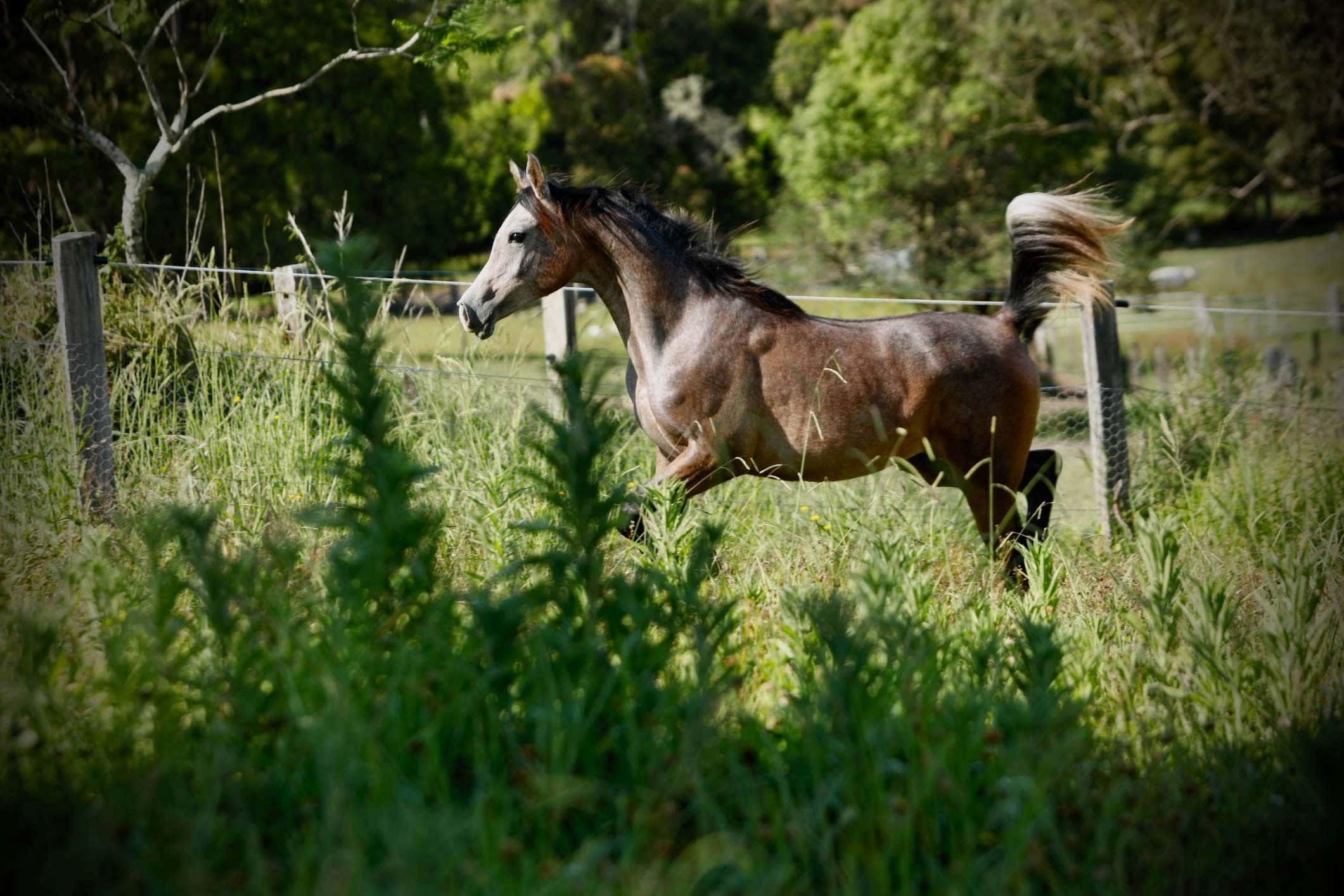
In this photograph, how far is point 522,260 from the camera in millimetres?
4969

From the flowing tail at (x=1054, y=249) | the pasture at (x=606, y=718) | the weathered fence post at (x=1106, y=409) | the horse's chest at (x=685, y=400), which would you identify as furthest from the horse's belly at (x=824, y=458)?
the weathered fence post at (x=1106, y=409)

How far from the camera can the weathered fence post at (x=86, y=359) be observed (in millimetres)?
5492

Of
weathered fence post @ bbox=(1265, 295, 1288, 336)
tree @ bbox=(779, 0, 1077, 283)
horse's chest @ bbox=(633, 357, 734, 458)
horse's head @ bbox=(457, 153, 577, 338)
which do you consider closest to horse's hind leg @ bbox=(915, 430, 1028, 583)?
horse's chest @ bbox=(633, 357, 734, 458)

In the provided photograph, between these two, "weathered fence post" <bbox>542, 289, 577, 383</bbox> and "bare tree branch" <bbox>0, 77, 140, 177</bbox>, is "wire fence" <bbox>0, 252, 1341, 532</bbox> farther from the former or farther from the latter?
"bare tree branch" <bbox>0, 77, 140, 177</bbox>

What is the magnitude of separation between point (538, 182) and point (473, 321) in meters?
0.65

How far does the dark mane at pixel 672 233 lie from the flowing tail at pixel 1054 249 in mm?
1183

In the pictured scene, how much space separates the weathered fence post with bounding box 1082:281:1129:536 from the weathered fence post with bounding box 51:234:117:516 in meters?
5.42

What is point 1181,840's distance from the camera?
282 cm

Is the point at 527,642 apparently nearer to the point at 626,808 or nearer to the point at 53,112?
the point at 626,808

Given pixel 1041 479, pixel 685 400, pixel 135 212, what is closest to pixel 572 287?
pixel 685 400

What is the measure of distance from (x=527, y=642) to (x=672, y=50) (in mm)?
36921

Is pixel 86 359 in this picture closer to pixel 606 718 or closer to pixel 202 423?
pixel 202 423

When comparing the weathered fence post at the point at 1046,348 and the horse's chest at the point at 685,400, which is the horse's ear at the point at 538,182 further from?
the weathered fence post at the point at 1046,348

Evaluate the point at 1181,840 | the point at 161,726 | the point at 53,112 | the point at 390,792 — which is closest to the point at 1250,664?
the point at 1181,840
